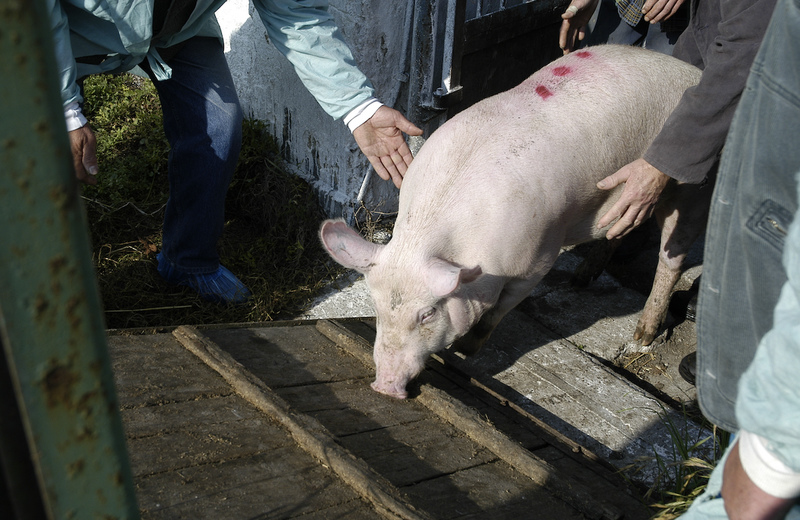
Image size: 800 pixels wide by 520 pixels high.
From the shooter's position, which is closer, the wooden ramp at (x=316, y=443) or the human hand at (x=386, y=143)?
the wooden ramp at (x=316, y=443)

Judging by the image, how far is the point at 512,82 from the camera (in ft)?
17.0

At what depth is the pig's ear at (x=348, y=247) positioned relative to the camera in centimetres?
294

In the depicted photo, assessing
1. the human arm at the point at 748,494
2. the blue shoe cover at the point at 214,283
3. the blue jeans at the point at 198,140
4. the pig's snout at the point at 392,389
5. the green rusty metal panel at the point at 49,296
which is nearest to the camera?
the green rusty metal panel at the point at 49,296

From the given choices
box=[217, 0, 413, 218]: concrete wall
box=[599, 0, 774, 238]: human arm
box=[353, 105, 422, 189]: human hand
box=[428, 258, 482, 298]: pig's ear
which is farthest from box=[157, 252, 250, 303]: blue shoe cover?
box=[599, 0, 774, 238]: human arm

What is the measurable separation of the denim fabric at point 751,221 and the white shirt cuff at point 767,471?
0.88 ft

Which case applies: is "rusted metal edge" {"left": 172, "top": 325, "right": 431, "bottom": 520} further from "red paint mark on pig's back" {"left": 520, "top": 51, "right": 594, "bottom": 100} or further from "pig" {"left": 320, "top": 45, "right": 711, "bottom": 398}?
"red paint mark on pig's back" {"left": 520, "top": 51, "right": 594, "bottom": 100}

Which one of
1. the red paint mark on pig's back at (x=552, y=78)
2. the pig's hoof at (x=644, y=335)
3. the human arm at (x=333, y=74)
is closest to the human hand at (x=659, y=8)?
the red paint mark on pig's back at (x=552, y=78)

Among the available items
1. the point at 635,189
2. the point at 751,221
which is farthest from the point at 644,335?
the point at 751,221

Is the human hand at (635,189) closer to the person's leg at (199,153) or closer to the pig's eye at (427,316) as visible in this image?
the pig's eye at (427,316)

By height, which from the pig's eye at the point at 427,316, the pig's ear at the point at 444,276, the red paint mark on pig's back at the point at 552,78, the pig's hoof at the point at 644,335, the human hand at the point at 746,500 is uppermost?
the red paint mark on pig's back at the point at 552,78

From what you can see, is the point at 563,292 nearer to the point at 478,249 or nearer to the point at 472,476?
the point at 478,249

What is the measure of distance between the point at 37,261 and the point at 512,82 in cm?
484

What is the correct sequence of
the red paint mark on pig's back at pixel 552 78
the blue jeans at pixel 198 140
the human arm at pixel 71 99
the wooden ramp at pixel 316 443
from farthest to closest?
1. the blue jeans at pixel 198 140
2. the red paint mark on pig's back at pixel 552 78
3. the human arm at pixel 71 99
4. the wooden ramp at pixel 316 443

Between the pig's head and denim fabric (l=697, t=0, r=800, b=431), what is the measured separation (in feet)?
4.65
